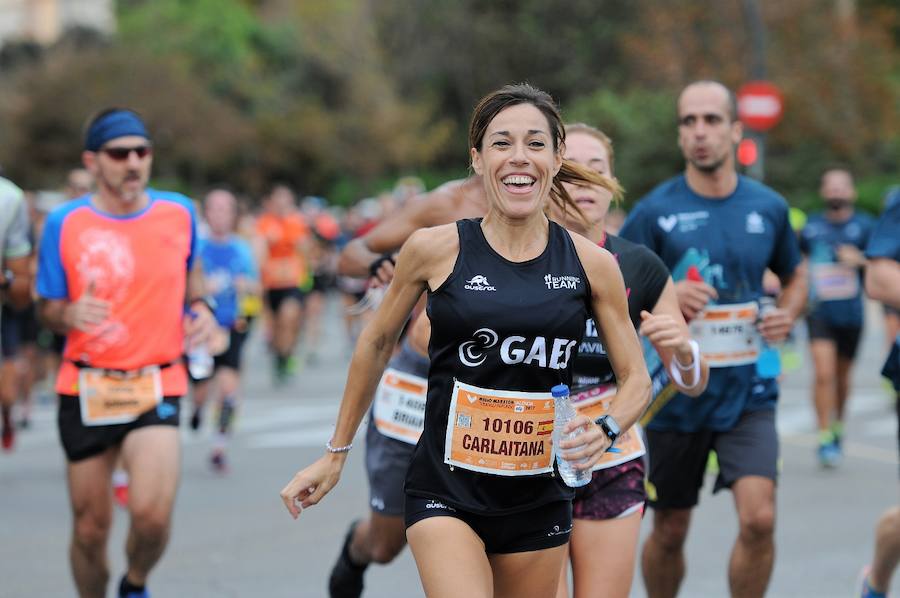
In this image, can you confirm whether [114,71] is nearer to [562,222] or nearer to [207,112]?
[207,112]

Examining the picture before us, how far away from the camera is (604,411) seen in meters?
5.10

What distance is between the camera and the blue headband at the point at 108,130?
635cm

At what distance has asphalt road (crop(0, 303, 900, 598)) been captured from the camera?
7469mm

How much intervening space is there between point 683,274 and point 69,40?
1876 inches

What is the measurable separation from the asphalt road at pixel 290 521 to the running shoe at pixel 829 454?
9cm

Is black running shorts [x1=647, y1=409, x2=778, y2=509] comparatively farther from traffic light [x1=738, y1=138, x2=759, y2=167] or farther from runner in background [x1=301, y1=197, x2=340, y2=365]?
traffic light [x1=738, y1=138, x2=759, y2=167]

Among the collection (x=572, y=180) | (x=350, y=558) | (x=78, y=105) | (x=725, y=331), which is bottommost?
(x=350, y=558)

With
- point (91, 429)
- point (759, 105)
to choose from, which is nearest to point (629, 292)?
point (91, 429)

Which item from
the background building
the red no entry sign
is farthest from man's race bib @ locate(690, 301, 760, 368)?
the background building

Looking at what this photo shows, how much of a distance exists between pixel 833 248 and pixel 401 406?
7.14 meters

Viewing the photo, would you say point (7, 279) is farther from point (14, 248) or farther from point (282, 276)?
point (282, 276)

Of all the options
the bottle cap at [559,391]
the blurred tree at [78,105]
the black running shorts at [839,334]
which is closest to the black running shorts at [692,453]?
the bottle cap at [559,391]

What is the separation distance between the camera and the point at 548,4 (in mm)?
50812

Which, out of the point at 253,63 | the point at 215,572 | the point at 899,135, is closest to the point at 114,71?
the point at 253,63
